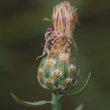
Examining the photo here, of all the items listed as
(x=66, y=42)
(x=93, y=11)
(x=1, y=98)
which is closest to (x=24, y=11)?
(x=93, y=11)

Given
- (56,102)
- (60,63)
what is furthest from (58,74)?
(56,102)

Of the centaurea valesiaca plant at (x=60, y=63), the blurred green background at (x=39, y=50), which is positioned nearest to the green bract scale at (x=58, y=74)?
the centaurea valesiaca plant at (x=60, y=63)

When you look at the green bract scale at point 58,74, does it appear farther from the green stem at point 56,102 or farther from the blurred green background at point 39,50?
the blurred green background at point 39,50

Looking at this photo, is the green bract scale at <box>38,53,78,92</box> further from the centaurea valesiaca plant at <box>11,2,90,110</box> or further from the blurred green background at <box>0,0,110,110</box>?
the blurred green background at <box>0,0,110,110</box>

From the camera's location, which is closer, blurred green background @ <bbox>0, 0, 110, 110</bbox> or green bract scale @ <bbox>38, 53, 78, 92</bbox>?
green bract scale @ <bbox>38, 53, 78, 92</bbox>

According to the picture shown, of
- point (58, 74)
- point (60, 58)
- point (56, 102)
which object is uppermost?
point (60, 58)

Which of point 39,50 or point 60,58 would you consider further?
point 39,50

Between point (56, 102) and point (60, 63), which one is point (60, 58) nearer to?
point (60, 63)

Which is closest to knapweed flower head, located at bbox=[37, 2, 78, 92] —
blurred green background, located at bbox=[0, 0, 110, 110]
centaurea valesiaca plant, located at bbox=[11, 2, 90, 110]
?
centaurea valesiaca plant, located at bbox=[11, 2, 90, 110]
